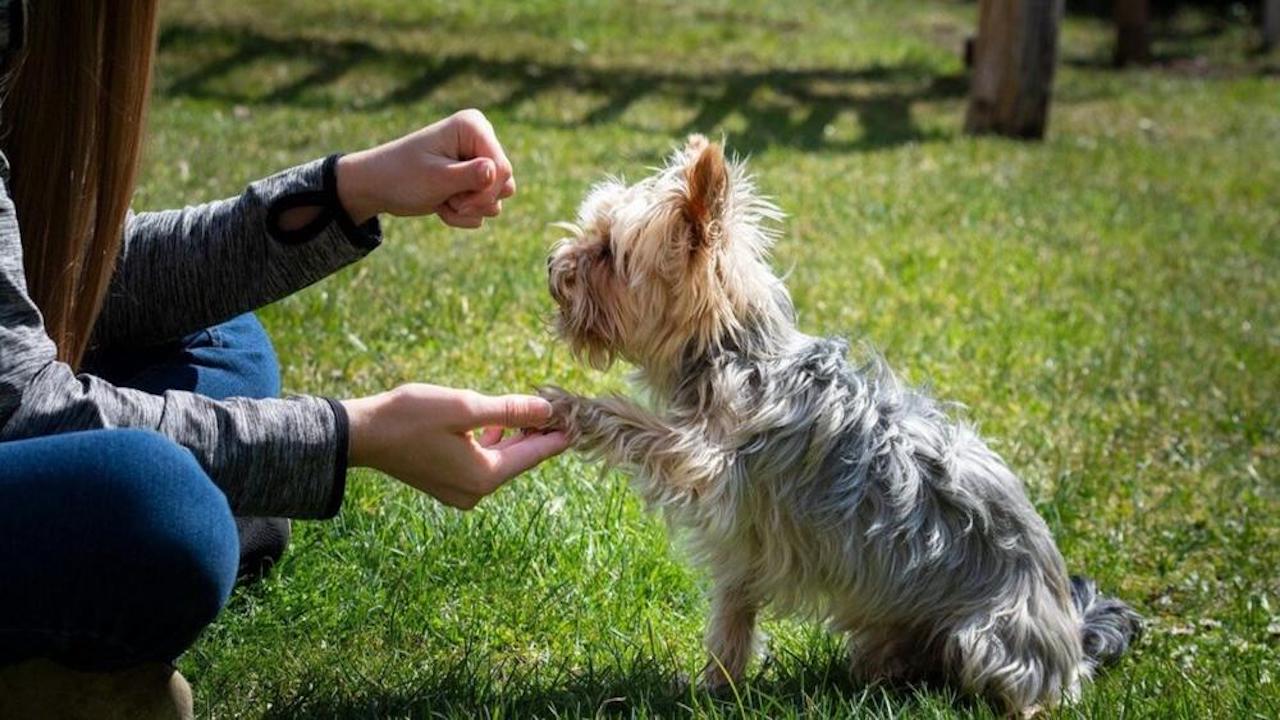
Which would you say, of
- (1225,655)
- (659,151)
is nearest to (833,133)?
(659,151)

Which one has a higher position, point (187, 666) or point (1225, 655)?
point (187, 666)

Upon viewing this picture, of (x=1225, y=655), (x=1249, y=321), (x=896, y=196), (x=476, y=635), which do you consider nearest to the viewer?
(x=476, y=635)

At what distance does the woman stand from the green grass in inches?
24.6

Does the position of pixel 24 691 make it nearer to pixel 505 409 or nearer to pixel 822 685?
pixel 505 409

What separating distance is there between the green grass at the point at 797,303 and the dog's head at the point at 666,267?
73 cm

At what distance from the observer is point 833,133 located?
1149 cm

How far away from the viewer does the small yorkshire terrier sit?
3.28 metres

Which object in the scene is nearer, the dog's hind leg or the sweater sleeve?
the sweater sleeve

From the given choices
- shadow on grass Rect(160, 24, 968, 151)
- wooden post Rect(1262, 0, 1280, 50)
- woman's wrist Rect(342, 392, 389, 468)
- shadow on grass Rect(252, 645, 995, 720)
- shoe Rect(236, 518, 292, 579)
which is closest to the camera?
woman's wrist Rect(342, 392, 389, 468)

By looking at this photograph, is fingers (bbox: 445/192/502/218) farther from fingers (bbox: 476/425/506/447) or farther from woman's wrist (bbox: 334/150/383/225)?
fingers (bbox: 476/425/506/447)

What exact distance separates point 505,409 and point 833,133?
8.95 metres

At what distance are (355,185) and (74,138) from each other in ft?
2.11

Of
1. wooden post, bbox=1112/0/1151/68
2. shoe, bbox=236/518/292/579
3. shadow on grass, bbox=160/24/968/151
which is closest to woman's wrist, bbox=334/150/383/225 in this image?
shoe, bbox=236/518/292/579

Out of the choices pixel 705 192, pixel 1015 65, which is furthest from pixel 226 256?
pixel 1015 65
